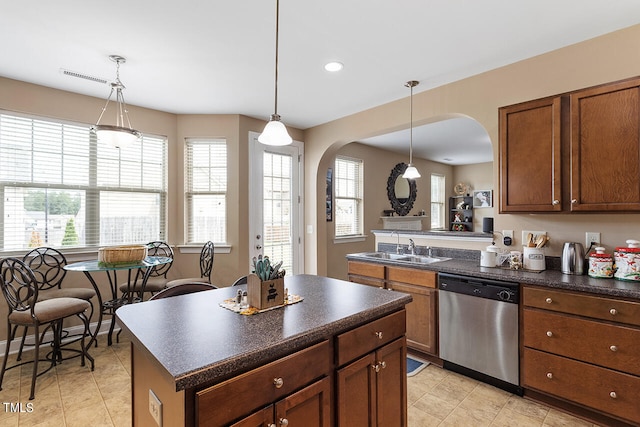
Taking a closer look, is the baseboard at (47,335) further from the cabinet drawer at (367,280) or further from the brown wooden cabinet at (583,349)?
the brown wooden cabinet at (583,349)

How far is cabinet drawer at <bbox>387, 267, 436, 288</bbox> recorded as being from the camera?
2885mm

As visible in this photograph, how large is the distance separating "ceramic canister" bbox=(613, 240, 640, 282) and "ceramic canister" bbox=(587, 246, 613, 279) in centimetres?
4

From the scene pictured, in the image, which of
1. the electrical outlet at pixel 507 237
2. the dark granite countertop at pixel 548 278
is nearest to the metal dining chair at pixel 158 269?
the dark granite countertop at pixel 548 278

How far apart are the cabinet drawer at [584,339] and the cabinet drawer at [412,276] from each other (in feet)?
2.47

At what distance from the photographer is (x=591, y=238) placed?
2432mm

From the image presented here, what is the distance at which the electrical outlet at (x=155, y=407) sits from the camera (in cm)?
114

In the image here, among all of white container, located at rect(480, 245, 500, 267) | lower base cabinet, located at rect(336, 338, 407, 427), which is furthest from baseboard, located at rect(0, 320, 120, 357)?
white container, located at rect(480, 245, 500, 267)

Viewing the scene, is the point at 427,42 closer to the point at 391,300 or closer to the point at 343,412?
the point at 391,300

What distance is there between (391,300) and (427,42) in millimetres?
1985

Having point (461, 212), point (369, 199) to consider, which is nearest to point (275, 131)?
point (369, 199)

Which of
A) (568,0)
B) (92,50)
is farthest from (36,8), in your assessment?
(568,0)

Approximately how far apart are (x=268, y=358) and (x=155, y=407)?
1.51ft

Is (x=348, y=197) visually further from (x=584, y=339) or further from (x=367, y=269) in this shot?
(x=584, y=339)

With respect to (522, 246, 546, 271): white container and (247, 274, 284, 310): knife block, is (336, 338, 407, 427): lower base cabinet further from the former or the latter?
(522, 246, 546, 271): white container
